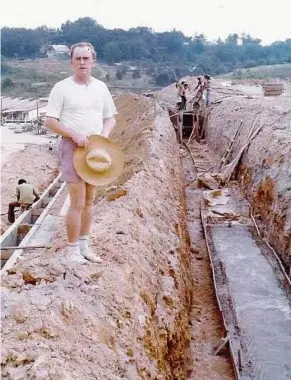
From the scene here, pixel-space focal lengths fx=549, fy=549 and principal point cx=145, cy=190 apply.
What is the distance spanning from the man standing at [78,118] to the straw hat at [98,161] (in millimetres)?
82

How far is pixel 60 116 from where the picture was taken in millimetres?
4762

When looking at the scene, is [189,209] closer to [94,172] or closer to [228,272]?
[228,272]

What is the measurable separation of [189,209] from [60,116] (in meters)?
9.47

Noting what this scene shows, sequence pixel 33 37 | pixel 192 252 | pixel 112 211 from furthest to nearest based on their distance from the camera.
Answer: pixel 33 37 → pixel 192 252 → pixel 112 211

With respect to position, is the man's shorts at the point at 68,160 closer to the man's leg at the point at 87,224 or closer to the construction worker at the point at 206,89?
the man's leg at the point at 87,224

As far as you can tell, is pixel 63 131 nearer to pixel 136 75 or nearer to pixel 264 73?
pixel 136 75

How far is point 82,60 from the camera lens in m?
4.61

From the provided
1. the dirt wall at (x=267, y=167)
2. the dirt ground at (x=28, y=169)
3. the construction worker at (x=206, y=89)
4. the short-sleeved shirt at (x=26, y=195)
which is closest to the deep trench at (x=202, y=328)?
the dirt wall at (x=267, y=167)

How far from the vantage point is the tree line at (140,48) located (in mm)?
64812

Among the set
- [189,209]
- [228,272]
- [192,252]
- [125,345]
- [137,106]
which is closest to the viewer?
[125,345]

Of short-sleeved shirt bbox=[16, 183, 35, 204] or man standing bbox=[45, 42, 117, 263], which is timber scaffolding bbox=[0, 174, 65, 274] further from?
man standing bbox=[45, 42, 117, 263]

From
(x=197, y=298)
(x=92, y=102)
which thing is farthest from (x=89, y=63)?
(x=197, y=298)

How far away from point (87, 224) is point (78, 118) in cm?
105

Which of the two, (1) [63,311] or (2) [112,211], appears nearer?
(1) [63,311]
